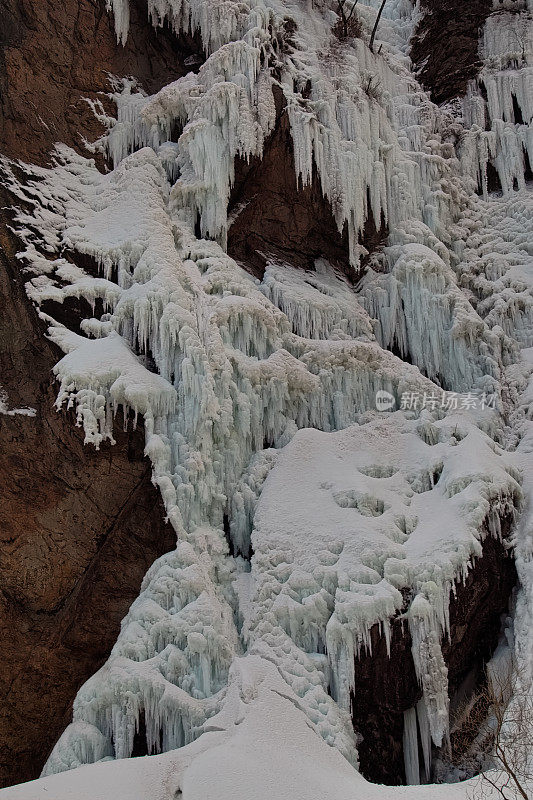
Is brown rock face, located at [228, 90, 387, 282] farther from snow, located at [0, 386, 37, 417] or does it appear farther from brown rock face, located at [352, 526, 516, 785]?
brown rock face, located at [352, 526, 516, 785]

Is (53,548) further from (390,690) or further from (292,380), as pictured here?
(390,690)

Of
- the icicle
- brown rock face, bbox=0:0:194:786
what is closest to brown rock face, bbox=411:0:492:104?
brown rock face, bbox=0:0:194:786

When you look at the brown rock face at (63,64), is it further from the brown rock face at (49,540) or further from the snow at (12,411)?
the snow at (12,411)

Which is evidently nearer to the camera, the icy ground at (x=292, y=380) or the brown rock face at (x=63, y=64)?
the icy ground at (x=292, y=380)

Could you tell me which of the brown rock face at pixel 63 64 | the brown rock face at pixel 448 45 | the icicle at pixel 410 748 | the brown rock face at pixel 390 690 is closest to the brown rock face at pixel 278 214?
the brown rock face at pixel 63 64

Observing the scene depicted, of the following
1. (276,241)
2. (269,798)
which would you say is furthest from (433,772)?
(276,241)

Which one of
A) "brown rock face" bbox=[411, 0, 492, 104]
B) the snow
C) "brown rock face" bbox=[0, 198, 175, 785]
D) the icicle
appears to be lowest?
the icicle
